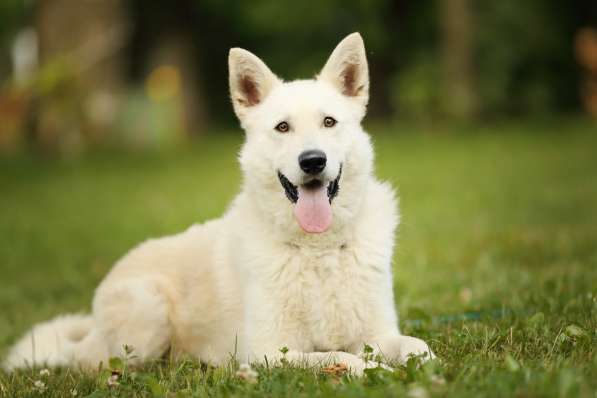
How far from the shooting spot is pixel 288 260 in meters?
4.55

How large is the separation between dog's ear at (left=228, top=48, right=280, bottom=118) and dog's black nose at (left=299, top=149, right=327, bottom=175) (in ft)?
2.38

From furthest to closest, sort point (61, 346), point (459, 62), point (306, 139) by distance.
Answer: point (459, 62) < point (61, 346) < point (306, 139)

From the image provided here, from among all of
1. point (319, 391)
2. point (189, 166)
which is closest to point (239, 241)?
point (319, 391)

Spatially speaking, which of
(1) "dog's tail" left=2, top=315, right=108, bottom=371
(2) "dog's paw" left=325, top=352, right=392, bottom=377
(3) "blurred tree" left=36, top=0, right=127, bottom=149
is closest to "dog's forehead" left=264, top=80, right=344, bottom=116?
(2) "dog's paw" left=325, top=352, right=392, bottom=377

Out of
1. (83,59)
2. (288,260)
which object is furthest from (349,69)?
(83,59)

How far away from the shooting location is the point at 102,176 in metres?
15.9

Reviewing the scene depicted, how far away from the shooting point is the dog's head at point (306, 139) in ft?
14.4

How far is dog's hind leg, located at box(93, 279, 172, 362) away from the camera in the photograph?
4.93 m

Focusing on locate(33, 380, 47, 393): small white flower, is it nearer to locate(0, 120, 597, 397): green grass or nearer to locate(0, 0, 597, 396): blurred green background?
locate(0, 120, 597, 397): green grass

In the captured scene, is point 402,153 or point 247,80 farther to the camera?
point 402,153

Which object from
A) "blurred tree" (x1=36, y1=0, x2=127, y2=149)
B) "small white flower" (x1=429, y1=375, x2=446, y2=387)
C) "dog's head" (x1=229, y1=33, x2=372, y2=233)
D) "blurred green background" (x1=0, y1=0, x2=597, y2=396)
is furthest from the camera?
"blurred tree" (x1=36, y1=0, x2=127, y2=149)

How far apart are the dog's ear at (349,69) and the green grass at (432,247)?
782 mm

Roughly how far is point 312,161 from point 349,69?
2.81 feet

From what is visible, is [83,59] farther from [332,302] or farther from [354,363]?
[354,363]
